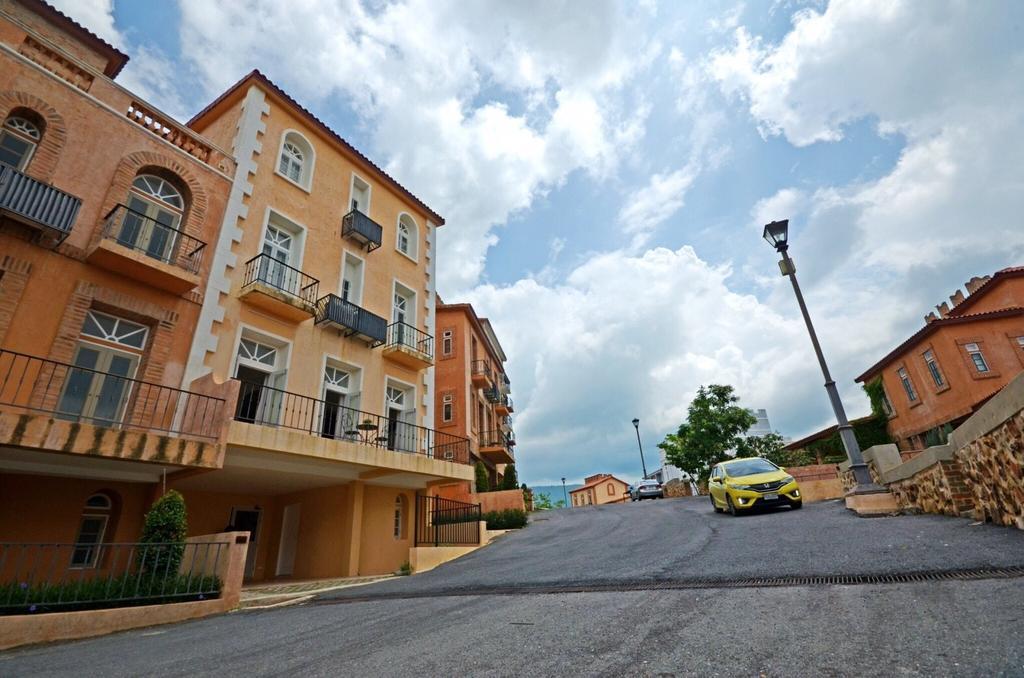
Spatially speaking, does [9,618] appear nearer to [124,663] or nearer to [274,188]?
[124,663]

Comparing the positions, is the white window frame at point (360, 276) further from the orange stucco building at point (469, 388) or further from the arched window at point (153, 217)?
the orange stucco building at point (469, 388)

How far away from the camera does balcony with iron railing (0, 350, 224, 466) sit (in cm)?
732

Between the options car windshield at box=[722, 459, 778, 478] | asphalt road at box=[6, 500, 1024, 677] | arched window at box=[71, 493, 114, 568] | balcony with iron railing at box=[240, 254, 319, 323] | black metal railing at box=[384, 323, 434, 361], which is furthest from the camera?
black metal railing at box=[384, 323, 434, 361]

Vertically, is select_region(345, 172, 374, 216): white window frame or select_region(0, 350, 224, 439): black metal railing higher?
select_region(345, 172, 374, 216): white window frame

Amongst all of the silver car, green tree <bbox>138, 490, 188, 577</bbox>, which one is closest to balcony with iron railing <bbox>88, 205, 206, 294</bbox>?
green tree <bbox>138, 490, 188, 577</bbox>

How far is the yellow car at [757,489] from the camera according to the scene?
39.2 feet

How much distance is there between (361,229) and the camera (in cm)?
1600

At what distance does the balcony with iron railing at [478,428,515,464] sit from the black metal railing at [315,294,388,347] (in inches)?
611

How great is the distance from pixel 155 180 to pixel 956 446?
18.0m

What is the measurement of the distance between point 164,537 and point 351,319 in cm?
745

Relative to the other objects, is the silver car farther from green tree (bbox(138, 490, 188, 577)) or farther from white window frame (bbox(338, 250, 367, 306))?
green tree (bbox(138, 490, 188, 577))

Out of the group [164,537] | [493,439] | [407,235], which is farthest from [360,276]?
[493,439]

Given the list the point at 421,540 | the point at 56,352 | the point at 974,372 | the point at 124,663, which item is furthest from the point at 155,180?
the point at 974,372

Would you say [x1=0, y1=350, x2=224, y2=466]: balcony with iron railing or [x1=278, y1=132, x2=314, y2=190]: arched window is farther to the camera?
[x1=278, y1=132, x2=314, y2=190]: arched window
